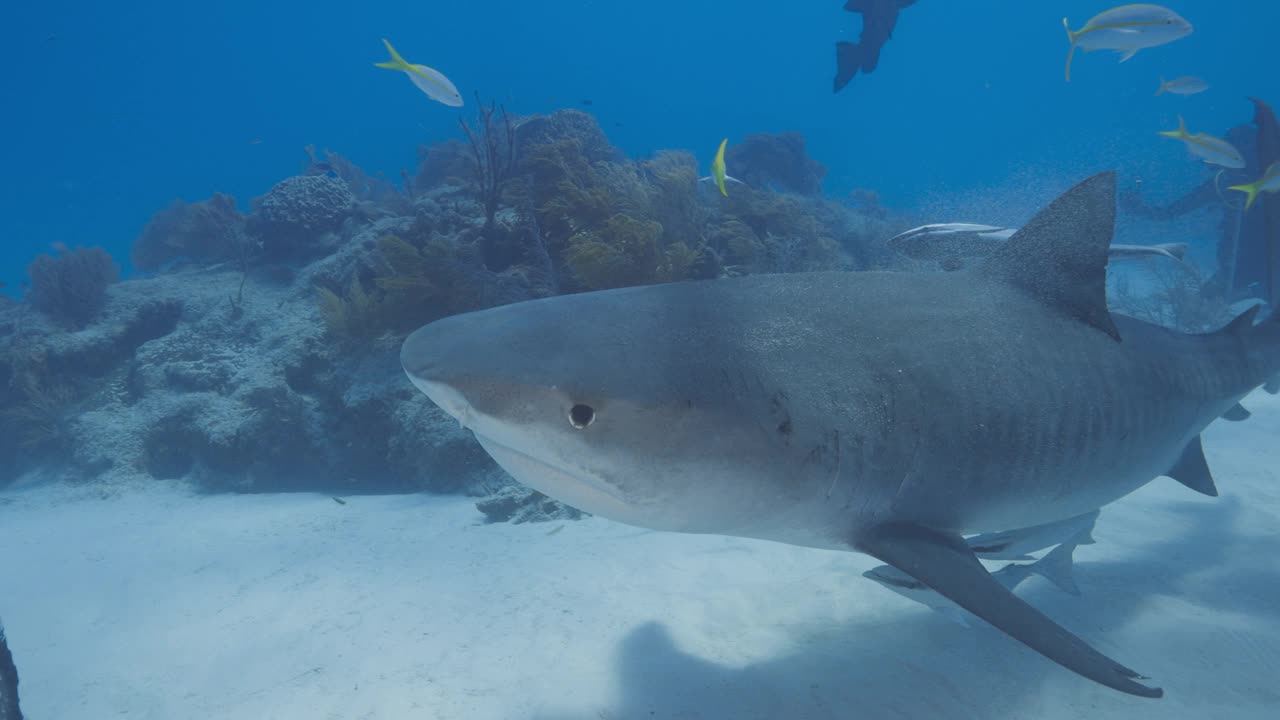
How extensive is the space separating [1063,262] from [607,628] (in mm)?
2821

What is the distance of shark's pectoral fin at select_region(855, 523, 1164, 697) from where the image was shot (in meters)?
1.51

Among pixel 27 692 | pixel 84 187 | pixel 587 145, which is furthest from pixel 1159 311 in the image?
pixel 84 187

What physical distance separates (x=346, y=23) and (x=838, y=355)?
185 meters

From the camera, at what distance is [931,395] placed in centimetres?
194

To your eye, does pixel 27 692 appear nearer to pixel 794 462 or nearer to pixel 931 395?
pixel 794 462

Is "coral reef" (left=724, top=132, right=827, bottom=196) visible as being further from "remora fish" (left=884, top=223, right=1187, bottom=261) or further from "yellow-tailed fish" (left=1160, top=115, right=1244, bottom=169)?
"remora fish" (left=884, top=223, right=1187, bottom=261)

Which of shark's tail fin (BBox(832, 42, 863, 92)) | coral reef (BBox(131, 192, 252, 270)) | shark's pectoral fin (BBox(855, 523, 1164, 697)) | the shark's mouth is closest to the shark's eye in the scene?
the shark's mouth

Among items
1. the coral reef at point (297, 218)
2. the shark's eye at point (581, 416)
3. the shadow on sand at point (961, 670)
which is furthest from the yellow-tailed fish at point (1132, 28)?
the coral reef at point (297, 218)

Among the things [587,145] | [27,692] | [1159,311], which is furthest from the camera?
[587,145]

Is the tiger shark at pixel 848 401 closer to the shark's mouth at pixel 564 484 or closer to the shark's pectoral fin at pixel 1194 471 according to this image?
the shark's mouth at pixel 564 484

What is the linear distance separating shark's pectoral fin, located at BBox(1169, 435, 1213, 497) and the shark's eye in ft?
12.5

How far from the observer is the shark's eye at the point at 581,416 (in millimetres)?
1493

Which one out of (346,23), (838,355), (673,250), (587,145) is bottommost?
(838,355)

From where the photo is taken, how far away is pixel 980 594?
1.63m
